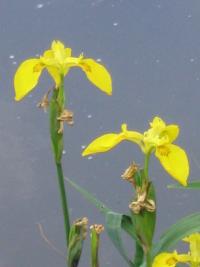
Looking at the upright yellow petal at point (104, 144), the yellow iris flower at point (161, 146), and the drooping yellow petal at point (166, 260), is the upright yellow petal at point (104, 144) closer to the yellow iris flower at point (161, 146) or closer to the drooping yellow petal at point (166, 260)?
the yellow iris flower at point (161, 146)

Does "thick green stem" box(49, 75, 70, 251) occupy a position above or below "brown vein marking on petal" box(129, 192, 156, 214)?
above

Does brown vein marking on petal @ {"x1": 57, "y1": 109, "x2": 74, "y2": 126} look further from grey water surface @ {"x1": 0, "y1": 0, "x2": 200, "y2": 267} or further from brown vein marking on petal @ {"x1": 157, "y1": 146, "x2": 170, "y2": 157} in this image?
grey water surface @ {"x1": 0, "y1": 0, "x2": 200, "y2": 267}

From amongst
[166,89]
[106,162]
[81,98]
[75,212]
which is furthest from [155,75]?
[75,212]

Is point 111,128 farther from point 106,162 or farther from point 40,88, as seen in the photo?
point 40,88

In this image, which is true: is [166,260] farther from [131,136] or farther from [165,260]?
[131,136]

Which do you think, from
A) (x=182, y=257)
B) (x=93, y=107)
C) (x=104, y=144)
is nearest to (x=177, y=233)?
(x=182, y=257)

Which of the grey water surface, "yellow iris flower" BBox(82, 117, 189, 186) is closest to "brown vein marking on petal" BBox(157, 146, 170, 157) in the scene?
"yellow iris flower" BBox(82, 117, 189, 186)

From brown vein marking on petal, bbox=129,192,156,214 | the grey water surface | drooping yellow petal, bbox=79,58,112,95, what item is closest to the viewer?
brown vein marking on petal, bbox=129,192,156,214
